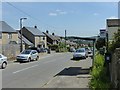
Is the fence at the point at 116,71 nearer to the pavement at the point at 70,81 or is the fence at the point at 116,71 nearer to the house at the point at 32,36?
the pavement at the point at 70,81

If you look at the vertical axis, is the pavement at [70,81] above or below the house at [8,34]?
below

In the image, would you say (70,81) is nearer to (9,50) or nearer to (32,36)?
(9,50)

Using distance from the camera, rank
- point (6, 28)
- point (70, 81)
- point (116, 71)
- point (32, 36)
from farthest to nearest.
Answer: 1. point (32, 36)
2. point (6, 28)
3. point (70, 81)
4. point (116, 71)

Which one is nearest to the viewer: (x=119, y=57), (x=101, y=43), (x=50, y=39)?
(x=119, y=57)

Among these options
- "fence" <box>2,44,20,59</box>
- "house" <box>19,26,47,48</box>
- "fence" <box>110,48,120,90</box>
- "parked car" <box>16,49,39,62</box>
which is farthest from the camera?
"house" <box>19,26,47,48</box>

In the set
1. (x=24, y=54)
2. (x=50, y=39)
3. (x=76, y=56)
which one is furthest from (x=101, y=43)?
(x=50, y=39)

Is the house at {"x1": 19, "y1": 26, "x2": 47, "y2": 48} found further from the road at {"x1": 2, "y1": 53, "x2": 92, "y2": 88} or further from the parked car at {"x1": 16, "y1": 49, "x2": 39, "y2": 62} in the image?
the road at {"x1": 2, "y1": 53, "x2": 92, "y2": 88}

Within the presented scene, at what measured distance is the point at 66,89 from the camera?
1340 cm

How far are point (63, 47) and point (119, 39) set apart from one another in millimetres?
84798

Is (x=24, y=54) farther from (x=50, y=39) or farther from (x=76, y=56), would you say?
(x=50, y=39)

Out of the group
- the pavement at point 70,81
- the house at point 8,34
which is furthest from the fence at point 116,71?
the house at point 8,34

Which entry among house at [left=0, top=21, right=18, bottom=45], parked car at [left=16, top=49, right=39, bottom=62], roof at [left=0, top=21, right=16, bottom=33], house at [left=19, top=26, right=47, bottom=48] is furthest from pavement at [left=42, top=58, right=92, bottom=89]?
house at [left=19, top=26, right=47, bottom=48]

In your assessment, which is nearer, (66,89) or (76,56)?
(66,89)

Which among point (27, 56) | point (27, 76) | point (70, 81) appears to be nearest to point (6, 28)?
point (27, 56)
